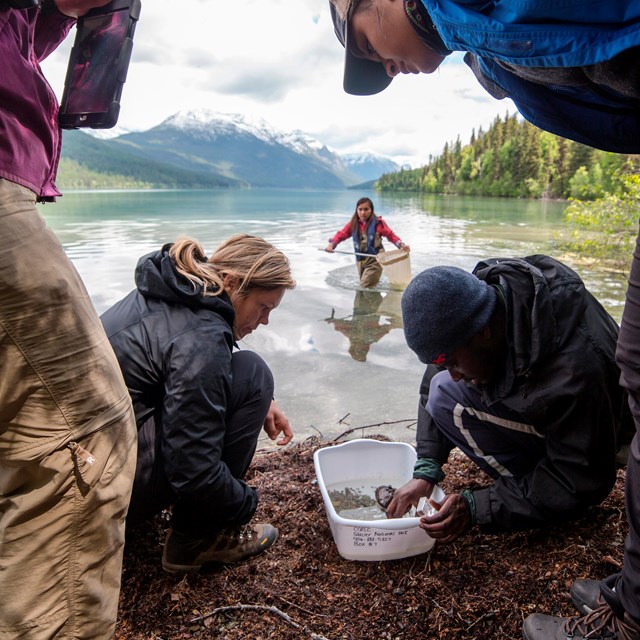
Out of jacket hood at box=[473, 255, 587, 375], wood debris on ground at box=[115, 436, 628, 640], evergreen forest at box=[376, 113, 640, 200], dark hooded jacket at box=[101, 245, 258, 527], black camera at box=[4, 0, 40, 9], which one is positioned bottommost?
wood debris on ground at box=[115, 436, 628, 640]

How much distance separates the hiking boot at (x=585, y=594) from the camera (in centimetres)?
171

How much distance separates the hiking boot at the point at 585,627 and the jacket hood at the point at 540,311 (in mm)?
775

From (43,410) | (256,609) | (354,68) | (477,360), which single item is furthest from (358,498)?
(354,68)

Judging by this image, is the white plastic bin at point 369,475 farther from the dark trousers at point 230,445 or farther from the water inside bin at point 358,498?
the dark trousers at point 230,445

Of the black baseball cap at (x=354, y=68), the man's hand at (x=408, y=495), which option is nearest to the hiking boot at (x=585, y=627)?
the man's hand at (x=408, y=495)

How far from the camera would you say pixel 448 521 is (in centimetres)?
202

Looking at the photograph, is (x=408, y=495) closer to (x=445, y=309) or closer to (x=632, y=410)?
(x=445, y=309)

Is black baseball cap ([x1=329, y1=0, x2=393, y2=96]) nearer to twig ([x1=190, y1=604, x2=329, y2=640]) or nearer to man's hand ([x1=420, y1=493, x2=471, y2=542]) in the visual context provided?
man's hand ([x1=420, y1=493, x2=471, y2=542])

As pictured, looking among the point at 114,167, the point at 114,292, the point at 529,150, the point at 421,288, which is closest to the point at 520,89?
the point at 421,288

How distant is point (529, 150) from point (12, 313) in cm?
8602

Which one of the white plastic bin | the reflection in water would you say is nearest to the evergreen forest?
the reflection in water

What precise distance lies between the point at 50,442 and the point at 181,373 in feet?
1.90

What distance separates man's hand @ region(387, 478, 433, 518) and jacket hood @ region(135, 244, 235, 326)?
3.71 feet

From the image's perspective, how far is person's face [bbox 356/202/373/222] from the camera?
9471 mm
